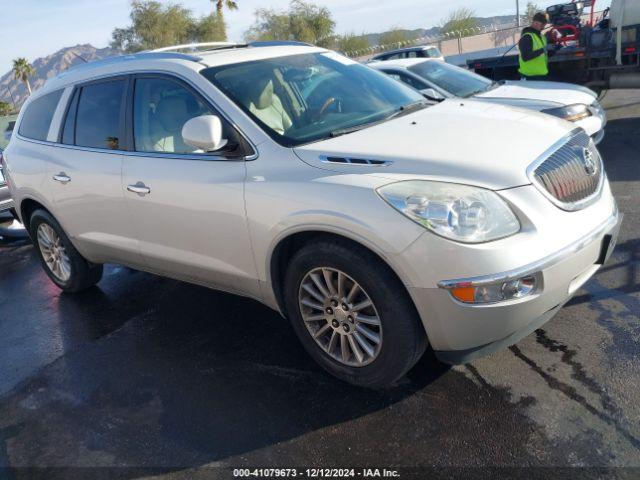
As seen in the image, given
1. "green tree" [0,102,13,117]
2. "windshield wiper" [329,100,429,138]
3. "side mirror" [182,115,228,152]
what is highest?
"side mirror" [182,115,228,152]

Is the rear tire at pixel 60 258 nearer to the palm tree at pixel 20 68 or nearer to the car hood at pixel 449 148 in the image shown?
the car hood at pixel 449 148

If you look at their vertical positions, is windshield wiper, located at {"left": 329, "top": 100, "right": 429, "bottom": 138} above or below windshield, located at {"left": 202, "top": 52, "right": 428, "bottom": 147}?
below

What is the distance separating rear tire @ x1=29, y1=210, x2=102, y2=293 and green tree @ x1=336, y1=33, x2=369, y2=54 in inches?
1679

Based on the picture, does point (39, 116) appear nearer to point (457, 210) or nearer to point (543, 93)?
point (457, 210)

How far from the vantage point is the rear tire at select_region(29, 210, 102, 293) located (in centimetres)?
509

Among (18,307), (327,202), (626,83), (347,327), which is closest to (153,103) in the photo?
(327,202)

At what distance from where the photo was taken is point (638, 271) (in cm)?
420

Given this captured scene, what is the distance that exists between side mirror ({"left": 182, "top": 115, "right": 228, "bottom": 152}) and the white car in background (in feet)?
11.5

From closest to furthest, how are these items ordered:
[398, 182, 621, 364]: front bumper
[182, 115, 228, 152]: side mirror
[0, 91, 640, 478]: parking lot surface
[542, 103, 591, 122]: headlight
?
[398, 182, 621, 364]: front bumper < [0, 91, 640, 478]: parking lot surface < [182, 115, 228, 152]: side mirror < [542, 103, 591, 122]: headlight

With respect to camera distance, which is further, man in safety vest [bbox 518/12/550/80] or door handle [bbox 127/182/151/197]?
man in safety vest [bbox 518/12/550/80]

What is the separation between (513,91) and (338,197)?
5.51m

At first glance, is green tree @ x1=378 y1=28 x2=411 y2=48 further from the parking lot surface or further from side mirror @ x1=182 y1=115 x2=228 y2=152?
side mirror @ x1=182 y1=115 x2=228 y2=152

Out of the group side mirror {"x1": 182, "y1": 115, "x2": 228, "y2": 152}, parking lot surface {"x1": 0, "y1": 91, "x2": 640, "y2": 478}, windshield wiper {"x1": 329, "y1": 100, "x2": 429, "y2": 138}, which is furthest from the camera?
windshield wiper {"x1": 329, "y1": 100, "x2": 429, "y2": 138}

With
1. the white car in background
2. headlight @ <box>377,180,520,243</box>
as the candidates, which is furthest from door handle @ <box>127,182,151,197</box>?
the white car in background
